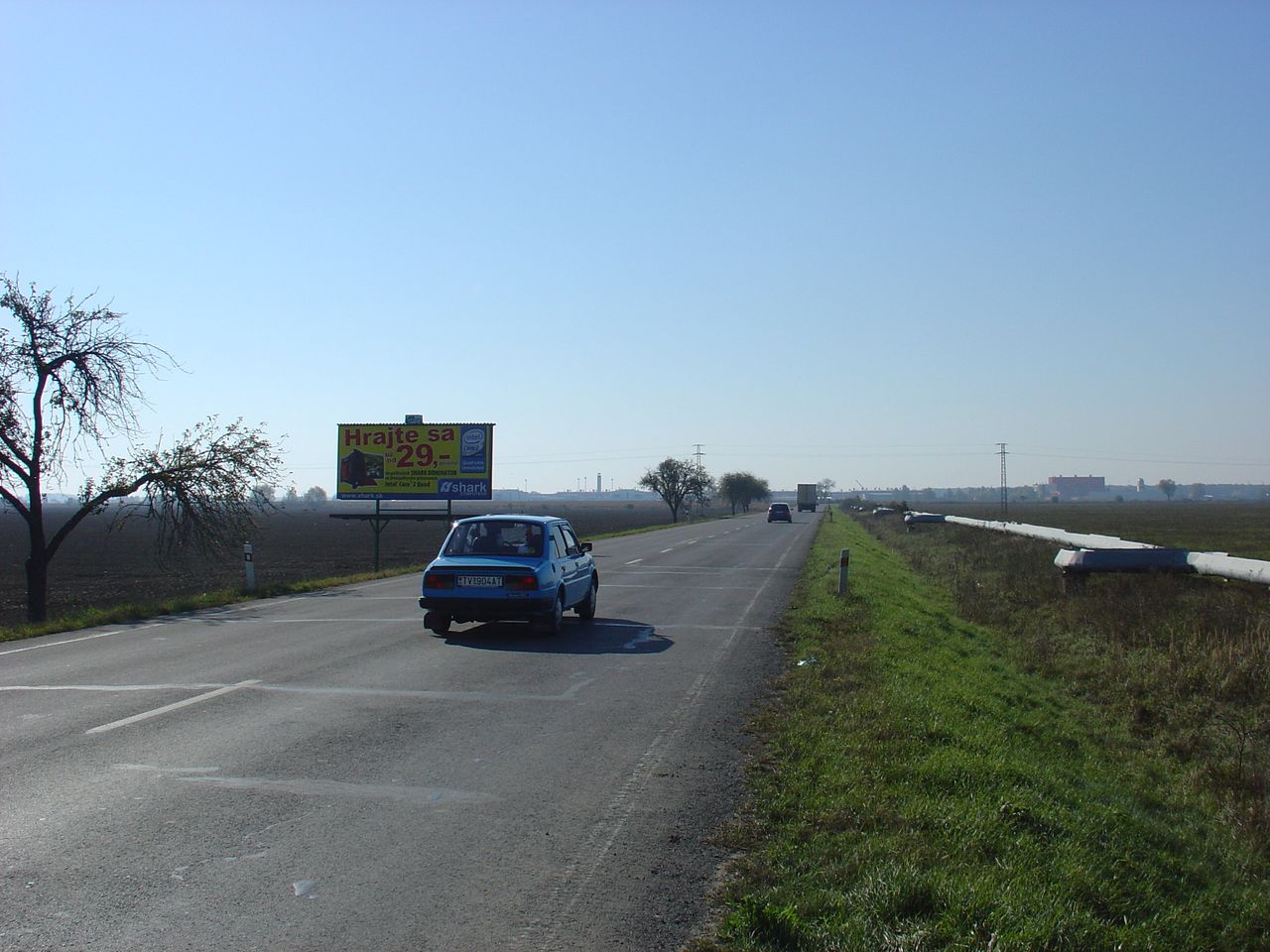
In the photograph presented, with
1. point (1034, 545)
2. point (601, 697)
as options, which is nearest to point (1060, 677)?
point (601, 697)

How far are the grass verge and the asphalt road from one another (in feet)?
1.29

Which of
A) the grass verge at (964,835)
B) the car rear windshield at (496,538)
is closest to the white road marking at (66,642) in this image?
the car rear windshield at (496,538)

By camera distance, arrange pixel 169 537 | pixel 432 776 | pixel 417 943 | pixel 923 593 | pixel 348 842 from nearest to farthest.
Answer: pixel 417 943, pixel 348 842, pixel 432 776, pixel 923 593, pixel 169 537

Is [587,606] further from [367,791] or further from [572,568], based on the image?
[367,791]

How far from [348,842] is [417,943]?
1.37 m

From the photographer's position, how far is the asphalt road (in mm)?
4375

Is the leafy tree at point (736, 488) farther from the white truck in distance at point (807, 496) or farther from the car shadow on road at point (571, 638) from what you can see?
the car shadow on road at point (571, 638)

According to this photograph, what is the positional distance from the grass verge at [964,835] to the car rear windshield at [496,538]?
4.79 metres

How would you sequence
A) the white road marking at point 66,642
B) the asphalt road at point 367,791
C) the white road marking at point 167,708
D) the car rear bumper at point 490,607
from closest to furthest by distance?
the asphalt road at point 367,791
the white road marking at point 167,708
the white road marking at point 66,642
the car rear bumper at point 490,607

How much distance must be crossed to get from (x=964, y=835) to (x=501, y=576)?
8611mm

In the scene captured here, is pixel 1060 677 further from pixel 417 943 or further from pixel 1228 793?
pixel 417 943

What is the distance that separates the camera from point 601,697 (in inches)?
375

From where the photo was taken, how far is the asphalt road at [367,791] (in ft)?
14.4

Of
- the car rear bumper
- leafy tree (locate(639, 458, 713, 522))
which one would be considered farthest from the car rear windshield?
leafy tree (locate(639, 458, 713, 522))
